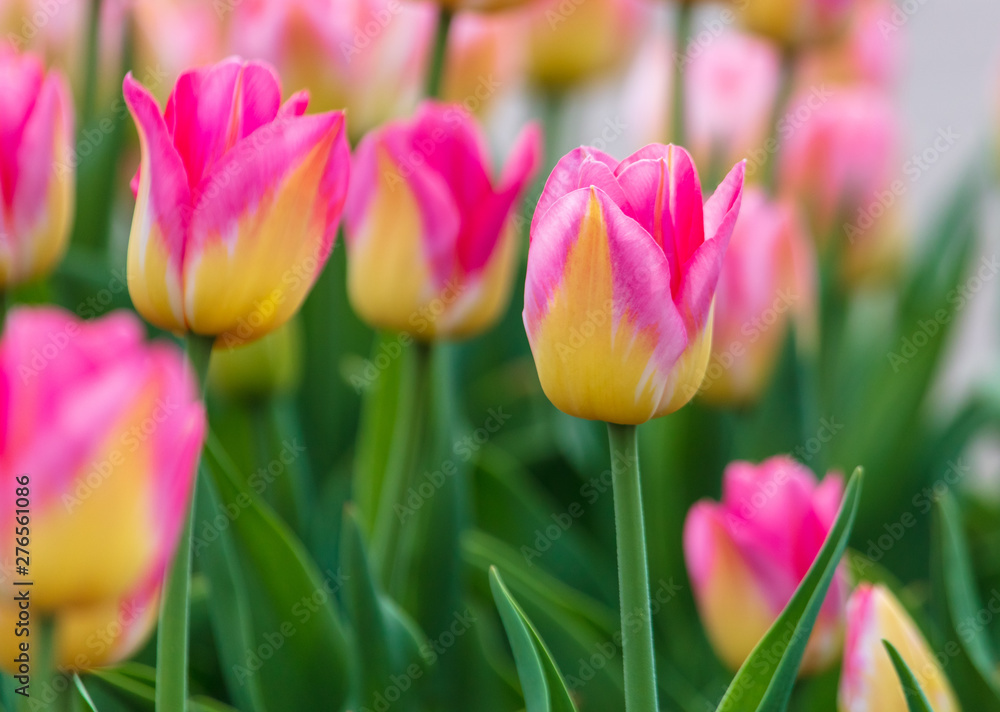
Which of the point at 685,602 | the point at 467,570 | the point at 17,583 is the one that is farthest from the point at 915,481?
the point at 17,583

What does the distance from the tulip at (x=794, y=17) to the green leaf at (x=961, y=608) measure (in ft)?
0.99

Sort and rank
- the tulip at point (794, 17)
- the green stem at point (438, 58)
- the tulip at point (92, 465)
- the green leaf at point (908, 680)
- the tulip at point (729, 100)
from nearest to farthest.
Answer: the tulip at point (92, 465)
the green leaf at point (908, 680)
the green stem at point (438, 58)
the tulip at point (794, 17)
the tulip at point (729, 100)

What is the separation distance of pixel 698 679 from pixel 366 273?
280mm

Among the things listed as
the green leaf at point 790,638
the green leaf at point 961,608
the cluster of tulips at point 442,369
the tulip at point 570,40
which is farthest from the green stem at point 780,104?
the green leaf at point 790,638

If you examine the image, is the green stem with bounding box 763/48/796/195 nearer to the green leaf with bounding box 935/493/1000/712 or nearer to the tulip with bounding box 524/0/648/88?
the tulip with bounding box 524/0/648/88

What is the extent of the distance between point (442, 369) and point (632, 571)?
25cm

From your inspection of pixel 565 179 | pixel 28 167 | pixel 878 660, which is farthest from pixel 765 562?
pixel 28 167

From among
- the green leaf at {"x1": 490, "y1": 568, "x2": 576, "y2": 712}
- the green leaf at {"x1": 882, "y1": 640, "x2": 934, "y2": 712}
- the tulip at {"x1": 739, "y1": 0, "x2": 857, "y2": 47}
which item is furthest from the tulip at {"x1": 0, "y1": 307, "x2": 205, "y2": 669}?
the tulip at {"x1": 739, "y1": 0, "x2": 857, "y2": 47}

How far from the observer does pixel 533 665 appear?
291mm

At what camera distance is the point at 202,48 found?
60 centimetres

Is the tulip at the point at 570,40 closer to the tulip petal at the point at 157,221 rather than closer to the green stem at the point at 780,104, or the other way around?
the green stem at the point at 780,104

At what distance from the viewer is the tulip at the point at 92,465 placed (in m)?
0.20

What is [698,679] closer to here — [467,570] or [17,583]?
[467,570]

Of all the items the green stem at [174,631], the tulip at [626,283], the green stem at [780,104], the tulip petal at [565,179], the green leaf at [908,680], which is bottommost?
the green leaf at [908,680]
